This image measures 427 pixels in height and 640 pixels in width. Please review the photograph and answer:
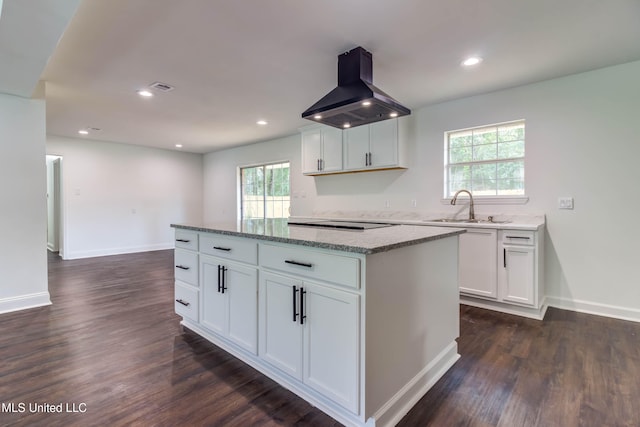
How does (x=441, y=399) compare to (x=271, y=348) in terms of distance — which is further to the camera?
(x=271, y=348)

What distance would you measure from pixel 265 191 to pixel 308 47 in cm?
435

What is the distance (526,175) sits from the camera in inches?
134

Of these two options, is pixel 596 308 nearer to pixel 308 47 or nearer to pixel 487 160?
pixel 487 160

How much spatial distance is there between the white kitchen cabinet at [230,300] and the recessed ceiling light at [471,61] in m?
2.53

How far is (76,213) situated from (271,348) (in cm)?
604

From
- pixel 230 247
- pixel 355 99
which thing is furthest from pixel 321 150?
pixel 230 247

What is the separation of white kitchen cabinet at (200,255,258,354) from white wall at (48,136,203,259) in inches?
203

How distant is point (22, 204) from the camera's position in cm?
325

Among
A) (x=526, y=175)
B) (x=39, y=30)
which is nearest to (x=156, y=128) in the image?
(x=39, y=30)

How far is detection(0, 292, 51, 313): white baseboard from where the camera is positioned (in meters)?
3.13

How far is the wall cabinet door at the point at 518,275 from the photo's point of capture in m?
2.93

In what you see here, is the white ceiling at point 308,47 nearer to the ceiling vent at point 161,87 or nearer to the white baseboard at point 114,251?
the ceiling vent at point 161,87

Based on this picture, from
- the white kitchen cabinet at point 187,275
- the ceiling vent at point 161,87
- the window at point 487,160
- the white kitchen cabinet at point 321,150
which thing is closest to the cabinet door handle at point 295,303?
the white kitchen cabinet at point 187,275

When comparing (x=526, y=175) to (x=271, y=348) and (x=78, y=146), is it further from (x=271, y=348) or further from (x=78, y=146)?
(x=78, y=146)
